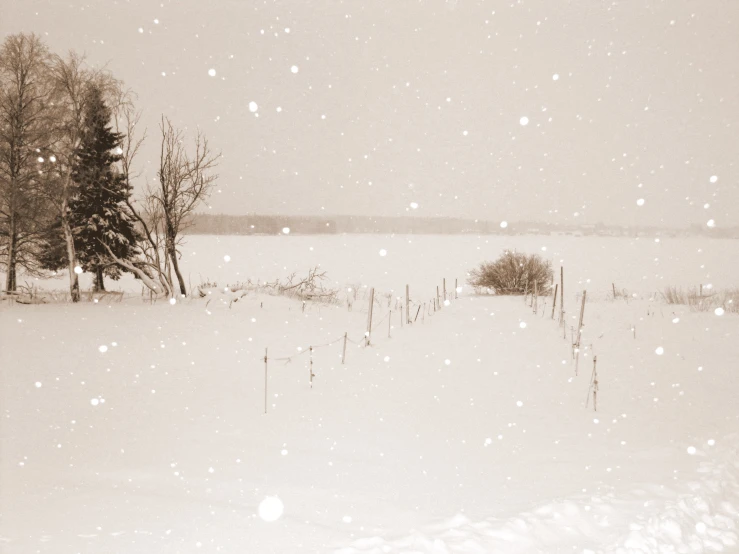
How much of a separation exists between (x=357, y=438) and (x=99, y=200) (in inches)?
783

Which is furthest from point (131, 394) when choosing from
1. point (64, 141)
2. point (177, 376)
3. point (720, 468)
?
point (64, 141)

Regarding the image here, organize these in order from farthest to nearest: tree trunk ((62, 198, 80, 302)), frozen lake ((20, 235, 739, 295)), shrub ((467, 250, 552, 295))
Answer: frozen lake ((20, 235, 739, 295)), shrub ((467, 250, 552, 295)), tree trunk ((62, 198, 80, 302))

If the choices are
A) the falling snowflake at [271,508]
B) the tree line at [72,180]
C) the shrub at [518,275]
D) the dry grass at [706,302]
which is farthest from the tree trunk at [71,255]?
the dry grass at [706,302]

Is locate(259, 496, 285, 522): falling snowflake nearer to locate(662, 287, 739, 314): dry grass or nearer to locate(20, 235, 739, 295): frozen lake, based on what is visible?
locate(662, 287, 739, 314): dry grass

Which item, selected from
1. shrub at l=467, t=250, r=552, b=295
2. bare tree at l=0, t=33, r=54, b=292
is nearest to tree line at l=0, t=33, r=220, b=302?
bare tree at l=0, t=33, r=54, b=292

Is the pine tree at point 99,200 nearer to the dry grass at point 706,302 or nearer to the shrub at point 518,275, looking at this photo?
the shrub at point 518,275

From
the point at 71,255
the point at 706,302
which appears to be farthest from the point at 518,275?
the point at 71,255

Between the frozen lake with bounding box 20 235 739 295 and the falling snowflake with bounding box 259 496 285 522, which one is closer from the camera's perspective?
the falling snowflake with bounding box 259 496 285 522

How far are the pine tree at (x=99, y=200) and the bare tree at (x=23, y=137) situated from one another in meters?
2.55

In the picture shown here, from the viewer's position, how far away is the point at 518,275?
29.1 meters

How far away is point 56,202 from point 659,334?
22281 mm

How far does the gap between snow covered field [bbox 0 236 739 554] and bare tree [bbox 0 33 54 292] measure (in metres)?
3.18

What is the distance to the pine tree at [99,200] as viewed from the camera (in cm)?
2233

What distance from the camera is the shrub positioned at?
28.9 m
